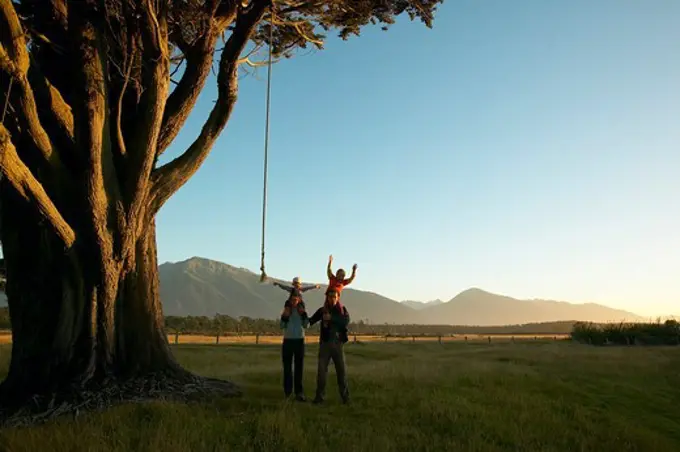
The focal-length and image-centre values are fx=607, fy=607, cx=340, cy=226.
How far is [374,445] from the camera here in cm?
740

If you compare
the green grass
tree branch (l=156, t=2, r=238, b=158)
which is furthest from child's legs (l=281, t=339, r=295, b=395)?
tree branch (l=156, t=2, r=238, b=158)

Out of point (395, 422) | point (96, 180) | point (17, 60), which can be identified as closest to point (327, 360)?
point (395, 422)

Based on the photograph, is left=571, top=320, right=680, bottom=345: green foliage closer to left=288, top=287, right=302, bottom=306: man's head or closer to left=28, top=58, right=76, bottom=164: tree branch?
left=288, top=287, right=302, bottom=306: man's head

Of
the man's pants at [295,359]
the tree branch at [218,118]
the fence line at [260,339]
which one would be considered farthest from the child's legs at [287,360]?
the fence line at [260,339]

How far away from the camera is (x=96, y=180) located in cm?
955

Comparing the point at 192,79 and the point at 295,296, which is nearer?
the point at 295,296

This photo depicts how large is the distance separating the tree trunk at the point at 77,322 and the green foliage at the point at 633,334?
44.7 metres

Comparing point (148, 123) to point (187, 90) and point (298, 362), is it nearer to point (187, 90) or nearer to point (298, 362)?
point (187, 90)

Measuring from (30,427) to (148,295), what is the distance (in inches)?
146

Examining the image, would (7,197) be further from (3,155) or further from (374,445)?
(374,445)

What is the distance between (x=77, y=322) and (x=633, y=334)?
48.3 m

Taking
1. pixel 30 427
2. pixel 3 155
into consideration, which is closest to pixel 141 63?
pixel 3 155

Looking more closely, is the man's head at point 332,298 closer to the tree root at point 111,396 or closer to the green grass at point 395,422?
the green grass at point 395,422

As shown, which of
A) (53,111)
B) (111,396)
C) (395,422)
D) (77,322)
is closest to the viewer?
(395,422)
